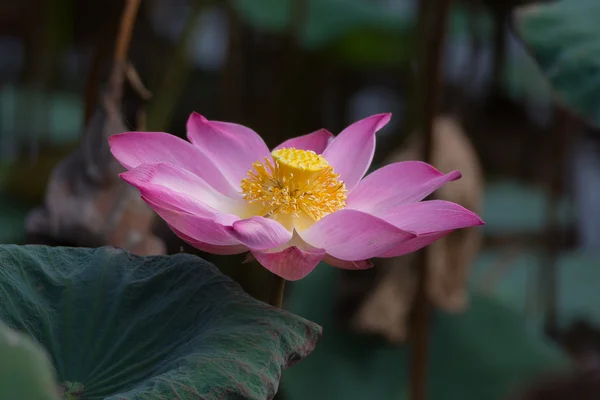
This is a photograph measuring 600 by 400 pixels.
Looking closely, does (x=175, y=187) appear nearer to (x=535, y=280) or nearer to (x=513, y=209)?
(x=535, y=280)

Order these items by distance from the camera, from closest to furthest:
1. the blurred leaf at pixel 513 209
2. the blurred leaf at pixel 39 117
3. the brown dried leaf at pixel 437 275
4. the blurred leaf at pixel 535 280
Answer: the brown dried leaf at pixel 437 275
the blurred leaf at pixel 535 280
the blurred leaf at pixel 39 117
the blurred leaf at pixel 513 209

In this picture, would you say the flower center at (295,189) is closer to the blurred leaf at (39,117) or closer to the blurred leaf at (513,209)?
the blurred leaf at (39,117)

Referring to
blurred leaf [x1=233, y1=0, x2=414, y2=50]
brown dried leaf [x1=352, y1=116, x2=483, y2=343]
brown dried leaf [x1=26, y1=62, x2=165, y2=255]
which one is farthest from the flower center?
blurred leaf [x1=233, y1=0, x2=414, y2=50]

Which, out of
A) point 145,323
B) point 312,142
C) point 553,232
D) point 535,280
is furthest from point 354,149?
point 535,280

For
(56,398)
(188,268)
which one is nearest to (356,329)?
(188,268)

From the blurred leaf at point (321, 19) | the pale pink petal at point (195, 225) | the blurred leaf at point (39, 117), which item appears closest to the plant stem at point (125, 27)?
the pale pink petal at point (195, 225)

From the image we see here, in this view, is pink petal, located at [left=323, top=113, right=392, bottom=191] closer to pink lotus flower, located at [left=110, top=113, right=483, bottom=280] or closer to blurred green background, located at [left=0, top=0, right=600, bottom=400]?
pink lotus flower, located at [left=110, top=113, right=483, bottom=280]
